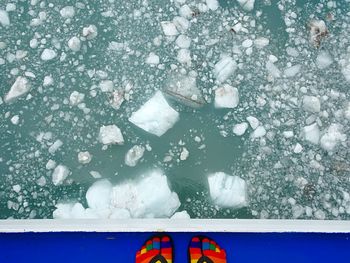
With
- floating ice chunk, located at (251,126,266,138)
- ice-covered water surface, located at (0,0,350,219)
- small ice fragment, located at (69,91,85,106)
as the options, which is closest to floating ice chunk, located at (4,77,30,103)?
ice-covered water surface, located at (0,0,350,219)

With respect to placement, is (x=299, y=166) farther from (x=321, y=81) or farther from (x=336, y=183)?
(x=321, y=81)

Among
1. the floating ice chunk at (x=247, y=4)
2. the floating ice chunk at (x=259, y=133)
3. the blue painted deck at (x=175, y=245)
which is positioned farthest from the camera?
the floating ice chunk at (x=247, y=4)

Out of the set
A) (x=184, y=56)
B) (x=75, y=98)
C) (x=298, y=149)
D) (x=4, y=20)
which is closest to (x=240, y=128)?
(x=298, y=149)

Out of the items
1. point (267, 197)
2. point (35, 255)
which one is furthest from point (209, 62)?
point (35, 255)

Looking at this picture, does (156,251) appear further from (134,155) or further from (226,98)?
(226,98)

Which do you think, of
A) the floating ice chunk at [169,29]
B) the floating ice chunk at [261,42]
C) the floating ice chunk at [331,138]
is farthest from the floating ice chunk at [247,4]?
the floating ice chunk at [331,138]

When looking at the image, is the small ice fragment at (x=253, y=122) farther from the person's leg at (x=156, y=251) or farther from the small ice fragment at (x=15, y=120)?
the small ice fragment at (x=15, y=120)

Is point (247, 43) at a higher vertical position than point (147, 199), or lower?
higher
